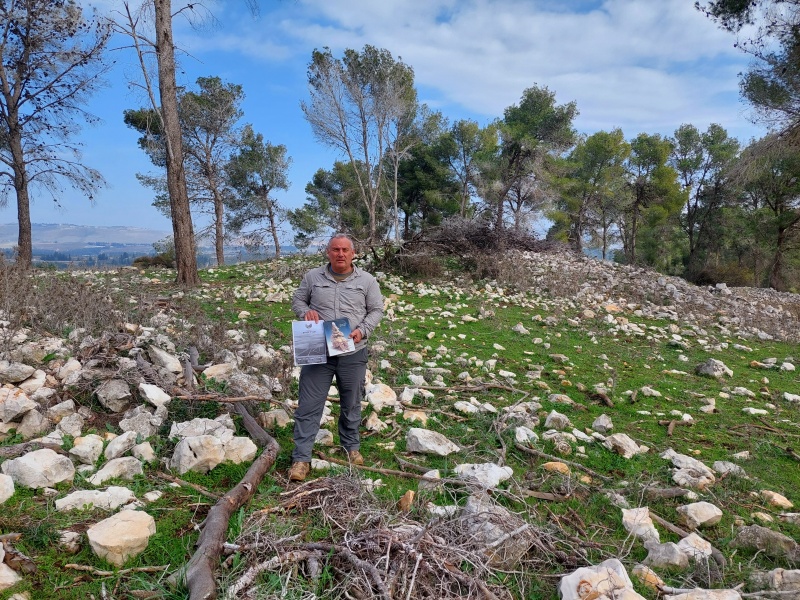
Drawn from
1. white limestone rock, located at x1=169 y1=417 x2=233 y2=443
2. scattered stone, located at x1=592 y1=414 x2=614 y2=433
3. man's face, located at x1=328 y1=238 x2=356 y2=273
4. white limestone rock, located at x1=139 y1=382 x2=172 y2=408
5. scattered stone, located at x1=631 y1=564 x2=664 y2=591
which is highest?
man's face, located at x1=328 y1=238 x2=356 y2=273

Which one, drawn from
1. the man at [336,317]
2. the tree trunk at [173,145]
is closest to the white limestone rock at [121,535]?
the man at [336,317]

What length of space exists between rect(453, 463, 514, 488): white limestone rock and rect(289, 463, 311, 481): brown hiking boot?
3.28 ft

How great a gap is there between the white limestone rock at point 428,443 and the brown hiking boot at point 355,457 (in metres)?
0.41

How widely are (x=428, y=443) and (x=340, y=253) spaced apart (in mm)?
1576

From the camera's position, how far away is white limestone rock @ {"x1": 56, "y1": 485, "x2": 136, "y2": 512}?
2510mm

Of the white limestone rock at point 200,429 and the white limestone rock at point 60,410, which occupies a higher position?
the white limestone rock at point 60,410

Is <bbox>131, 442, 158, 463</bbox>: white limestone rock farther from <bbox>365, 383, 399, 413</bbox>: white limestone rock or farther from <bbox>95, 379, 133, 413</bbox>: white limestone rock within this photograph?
<bbox>365, 383, 399, 413</bbox>: white limestone rock

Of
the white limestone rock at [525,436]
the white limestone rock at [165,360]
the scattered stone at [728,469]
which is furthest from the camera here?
the white limestone rock at [165,360]

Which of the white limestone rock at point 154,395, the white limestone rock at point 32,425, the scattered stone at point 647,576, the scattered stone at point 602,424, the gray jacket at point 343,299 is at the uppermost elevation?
the gray jacket at point 343,299

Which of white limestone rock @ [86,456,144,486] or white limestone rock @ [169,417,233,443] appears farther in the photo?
white limestone rock @ [169,417,233,443]

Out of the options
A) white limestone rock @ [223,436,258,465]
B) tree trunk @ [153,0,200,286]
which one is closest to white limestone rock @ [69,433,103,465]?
white limestone rock @ [223,436,258,465]

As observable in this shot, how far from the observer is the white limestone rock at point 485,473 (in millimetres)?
2951

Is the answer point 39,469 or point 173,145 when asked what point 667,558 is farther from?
point 173,145

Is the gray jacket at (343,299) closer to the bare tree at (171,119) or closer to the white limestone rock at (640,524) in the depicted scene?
the white limestone rock at (640,524)
